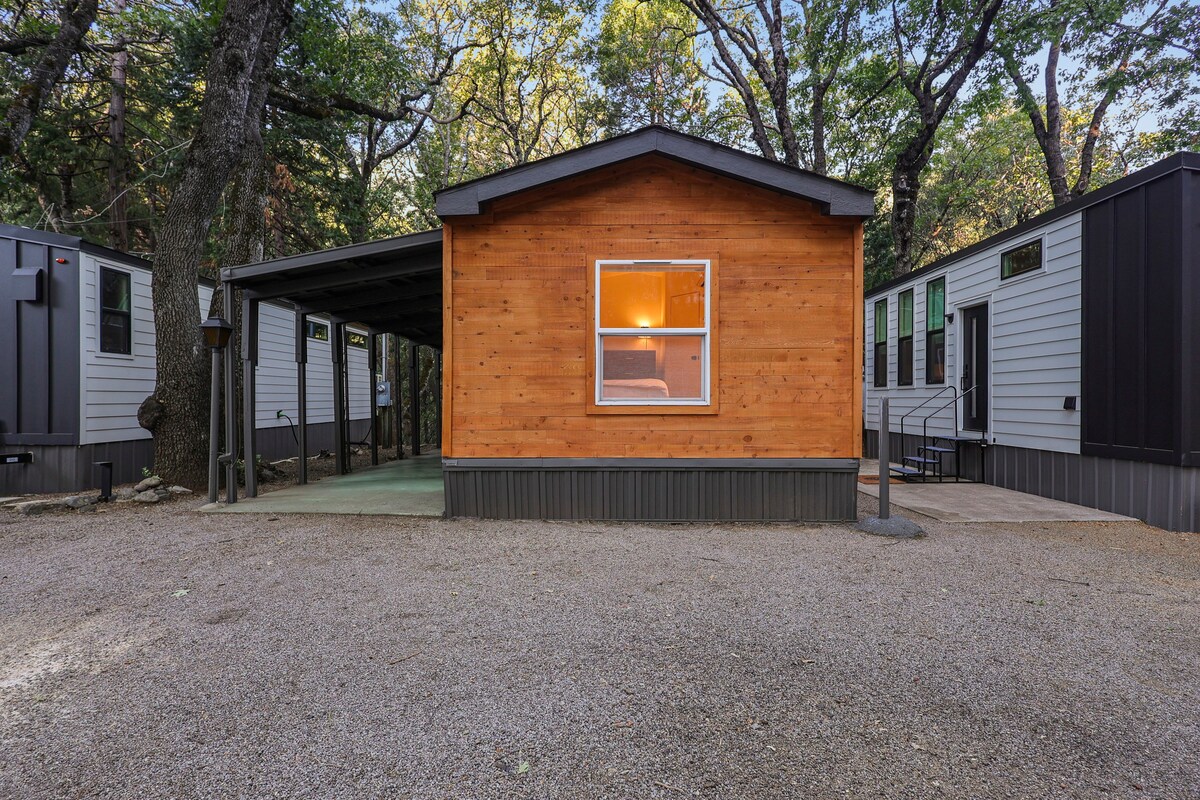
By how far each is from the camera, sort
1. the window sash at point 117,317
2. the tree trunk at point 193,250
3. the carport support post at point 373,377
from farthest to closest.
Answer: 1. the carport support post at point 373,377
2. the window sash at point 117,317
3. the tree trunk at point 193,250

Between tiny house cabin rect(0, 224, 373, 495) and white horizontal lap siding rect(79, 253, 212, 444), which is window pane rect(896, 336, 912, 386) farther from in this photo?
tiny house cabin rect(0, 224, 373, 495)

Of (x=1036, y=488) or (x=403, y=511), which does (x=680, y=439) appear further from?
(x=1036, y=488)

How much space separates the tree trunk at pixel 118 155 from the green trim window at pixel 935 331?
51.0 ft

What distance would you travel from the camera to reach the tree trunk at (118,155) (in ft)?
36.9

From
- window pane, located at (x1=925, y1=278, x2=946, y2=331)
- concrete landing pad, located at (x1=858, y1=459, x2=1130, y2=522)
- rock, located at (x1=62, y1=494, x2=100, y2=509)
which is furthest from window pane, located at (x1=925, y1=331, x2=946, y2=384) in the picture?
rock, located at (x1=62, y1=494, x2=100, y2=509)

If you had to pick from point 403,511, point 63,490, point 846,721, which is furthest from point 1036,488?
point 63,490

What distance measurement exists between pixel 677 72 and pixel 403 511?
15725 mm

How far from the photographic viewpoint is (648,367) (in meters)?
5.09

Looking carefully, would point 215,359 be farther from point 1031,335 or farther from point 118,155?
point 118,155

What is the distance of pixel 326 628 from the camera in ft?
9.12

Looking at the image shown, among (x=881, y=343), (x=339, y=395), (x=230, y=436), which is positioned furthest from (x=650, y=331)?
(x=881, y=343)

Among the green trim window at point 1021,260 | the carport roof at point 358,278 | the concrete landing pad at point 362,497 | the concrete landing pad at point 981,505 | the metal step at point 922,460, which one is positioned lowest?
the concrete landing pad at point 981,505

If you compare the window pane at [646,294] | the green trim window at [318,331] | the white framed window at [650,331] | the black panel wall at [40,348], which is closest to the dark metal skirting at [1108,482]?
the white framed window at [650,331]

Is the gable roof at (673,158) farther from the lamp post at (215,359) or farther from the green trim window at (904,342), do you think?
the green trim window at (904,342)
